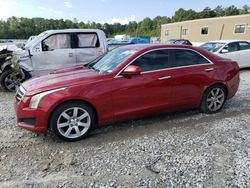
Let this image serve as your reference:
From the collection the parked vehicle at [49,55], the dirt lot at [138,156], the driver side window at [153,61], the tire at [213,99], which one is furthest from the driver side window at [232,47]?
the driver side window at [153,61]

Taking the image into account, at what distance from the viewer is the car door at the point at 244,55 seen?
1079 centimetres

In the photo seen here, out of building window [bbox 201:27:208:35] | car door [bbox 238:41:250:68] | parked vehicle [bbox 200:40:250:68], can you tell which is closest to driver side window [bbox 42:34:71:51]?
parked vehicle [bbox 200:40:250:68]

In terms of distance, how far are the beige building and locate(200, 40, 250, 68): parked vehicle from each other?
28.6 meters

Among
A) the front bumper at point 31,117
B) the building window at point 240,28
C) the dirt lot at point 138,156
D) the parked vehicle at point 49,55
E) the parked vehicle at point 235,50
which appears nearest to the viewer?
the dirt lot at point 138,156

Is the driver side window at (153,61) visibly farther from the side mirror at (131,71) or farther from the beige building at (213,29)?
the beige building at (213,29)

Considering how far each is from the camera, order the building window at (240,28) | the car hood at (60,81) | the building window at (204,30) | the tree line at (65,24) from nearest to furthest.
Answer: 1. the car hood at (60,81)
2. the building window at (240,28)
3. the building window at (204,30)
4. the tree line at (65,24)

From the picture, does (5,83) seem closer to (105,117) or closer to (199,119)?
(105,117)

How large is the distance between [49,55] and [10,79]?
145 centimetres

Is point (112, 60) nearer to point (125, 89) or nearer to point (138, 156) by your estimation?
point (125, 89)

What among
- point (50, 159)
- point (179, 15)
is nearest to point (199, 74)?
point (50, 159)

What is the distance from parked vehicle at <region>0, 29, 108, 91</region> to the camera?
749cm

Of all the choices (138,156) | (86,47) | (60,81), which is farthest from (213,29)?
(138,156)

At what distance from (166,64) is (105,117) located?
1545 millimetres

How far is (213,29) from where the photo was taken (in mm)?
42250
